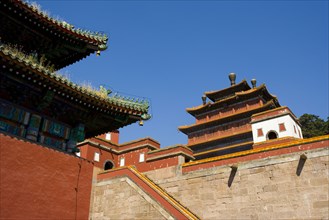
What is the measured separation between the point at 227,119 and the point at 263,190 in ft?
69.2

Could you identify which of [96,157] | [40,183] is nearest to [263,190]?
[40,183]

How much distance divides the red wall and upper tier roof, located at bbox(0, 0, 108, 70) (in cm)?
337

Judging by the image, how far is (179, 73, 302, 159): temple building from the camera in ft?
101

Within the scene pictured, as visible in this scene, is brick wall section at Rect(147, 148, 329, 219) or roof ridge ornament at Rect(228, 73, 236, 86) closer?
brick wall section at Rect(147, 148, 329, 219)

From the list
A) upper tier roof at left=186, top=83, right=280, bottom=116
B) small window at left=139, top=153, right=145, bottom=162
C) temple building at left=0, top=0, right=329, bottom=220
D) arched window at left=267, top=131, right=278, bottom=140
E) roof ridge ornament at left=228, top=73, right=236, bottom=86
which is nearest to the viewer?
temple building at left=0, top=0, right=329, bottom=220

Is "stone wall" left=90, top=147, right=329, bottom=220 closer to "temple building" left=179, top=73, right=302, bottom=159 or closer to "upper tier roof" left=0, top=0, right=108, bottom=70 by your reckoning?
"upper tier roof" left=0, top=0, right=108, bottom=70

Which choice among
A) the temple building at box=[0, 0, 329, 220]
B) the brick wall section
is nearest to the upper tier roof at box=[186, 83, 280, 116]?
the temple building at box=[0, 0, 329, 220]

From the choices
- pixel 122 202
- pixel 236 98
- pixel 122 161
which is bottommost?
pixel 122 202

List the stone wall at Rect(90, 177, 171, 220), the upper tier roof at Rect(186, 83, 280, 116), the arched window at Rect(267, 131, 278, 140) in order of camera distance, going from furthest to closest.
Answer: the upper tier roof at Rect(186, 83, 280, 116) → the arched window at Rect(267, 131, 278, 140) → the stone wall at Rect(90, 177, 171, 220)

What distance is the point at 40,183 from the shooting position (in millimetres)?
8523

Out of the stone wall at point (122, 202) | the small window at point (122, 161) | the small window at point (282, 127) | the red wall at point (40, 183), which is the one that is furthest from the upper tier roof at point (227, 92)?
the red wall at point (40, 183)

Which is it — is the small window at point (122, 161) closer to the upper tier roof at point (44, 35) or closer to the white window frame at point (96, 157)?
A: the white window frame at point (96, 157)

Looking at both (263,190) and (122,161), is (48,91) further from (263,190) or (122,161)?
(122,161)

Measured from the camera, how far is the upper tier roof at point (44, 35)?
9430mm
